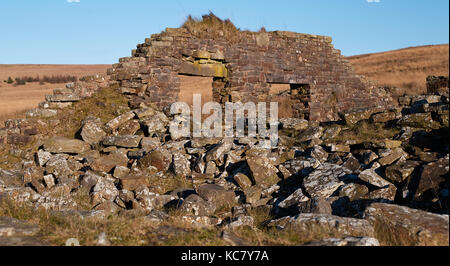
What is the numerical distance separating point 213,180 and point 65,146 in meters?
3.29

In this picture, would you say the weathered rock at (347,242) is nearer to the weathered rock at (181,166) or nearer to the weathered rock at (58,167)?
the weathered rock at (181,166)

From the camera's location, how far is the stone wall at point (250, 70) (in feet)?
33.1

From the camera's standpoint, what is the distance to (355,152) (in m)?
6.99

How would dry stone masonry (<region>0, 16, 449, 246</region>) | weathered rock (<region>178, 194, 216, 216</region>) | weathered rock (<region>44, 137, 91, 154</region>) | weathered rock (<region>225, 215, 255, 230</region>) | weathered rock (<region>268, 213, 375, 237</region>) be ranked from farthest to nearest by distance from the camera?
1. weathered rock (<region>44, 137, 91, 154</region>)
2. weathered rock (<region>178, 194, 216, 216</region>)
3. weathered rock (<region>225, 215, 255, 230</region>)
4. dry stone masonry (<region>0, 16, 449, 246</region>)
5. weathered rock (<region>268, 213, 375, 237</region>)

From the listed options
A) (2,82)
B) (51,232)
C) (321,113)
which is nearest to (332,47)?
(321,113)

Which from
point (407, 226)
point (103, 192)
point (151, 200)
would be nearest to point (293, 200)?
point (407, 226)

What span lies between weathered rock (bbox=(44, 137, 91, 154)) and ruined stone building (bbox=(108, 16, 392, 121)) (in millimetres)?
2334

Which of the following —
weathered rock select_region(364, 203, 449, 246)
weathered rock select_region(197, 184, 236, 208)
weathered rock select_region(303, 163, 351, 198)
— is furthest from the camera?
weathered rock select_region(197, 184, 236, 208)

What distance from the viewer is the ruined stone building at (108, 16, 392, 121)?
10086 mm

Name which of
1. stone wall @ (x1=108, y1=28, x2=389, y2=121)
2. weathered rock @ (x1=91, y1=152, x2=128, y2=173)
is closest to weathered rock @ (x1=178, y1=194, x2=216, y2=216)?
Result: weathered rock @ (x1=91, y1=152, x2=128, y2=173)

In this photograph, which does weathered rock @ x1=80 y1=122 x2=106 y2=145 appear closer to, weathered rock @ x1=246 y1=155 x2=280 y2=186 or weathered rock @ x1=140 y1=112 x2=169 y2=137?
weathered rock @ x1=140 y1=112 x2=169 y2=137

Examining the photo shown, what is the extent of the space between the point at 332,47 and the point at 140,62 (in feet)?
22.7

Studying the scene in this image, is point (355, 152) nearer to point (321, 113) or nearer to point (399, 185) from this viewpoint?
point (399, 185)
